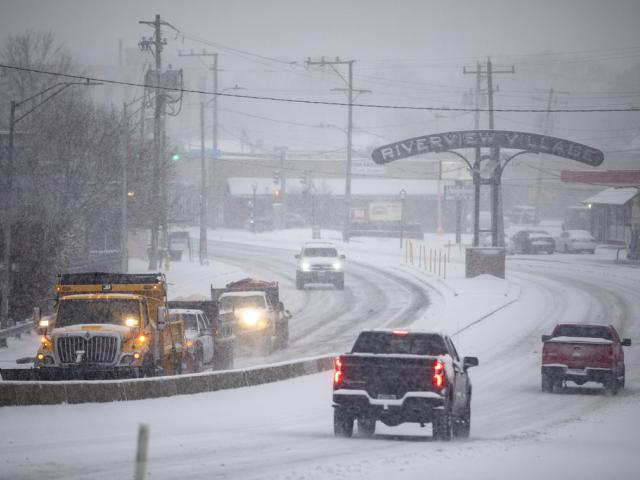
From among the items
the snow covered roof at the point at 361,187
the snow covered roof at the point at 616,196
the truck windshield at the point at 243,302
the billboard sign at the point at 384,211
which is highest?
the snow covered roof at the point at 361,187

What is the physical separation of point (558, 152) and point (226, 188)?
71.5m

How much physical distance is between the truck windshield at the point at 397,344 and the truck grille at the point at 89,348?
6.41 meters

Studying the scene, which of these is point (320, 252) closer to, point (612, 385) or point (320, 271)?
point (320, 271)

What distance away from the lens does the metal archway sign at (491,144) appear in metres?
58.4

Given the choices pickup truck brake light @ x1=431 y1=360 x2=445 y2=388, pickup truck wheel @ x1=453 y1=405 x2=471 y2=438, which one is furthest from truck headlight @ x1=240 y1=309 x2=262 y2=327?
pickup truck brake light @ x1=431 y1=360 x2=445 y2=388

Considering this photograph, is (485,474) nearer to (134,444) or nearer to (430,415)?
(430,415)

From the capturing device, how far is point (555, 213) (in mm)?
161875

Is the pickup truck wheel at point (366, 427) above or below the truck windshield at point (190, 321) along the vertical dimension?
below

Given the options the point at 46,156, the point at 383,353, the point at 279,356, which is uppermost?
the point at 46,156

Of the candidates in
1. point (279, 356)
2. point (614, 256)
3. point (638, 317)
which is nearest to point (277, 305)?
point (279, 356)

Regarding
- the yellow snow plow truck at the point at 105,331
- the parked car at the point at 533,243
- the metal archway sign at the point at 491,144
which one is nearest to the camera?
the yellow snow plow truck at the point at 105,331

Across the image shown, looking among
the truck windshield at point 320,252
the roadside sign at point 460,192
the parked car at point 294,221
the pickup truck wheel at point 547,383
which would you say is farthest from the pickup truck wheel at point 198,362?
the parked car at point 294,221

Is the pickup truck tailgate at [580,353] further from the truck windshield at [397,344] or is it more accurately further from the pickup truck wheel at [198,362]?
the truck windshield at [397,344]

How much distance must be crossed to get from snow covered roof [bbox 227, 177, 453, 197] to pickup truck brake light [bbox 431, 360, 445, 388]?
105202 mm
